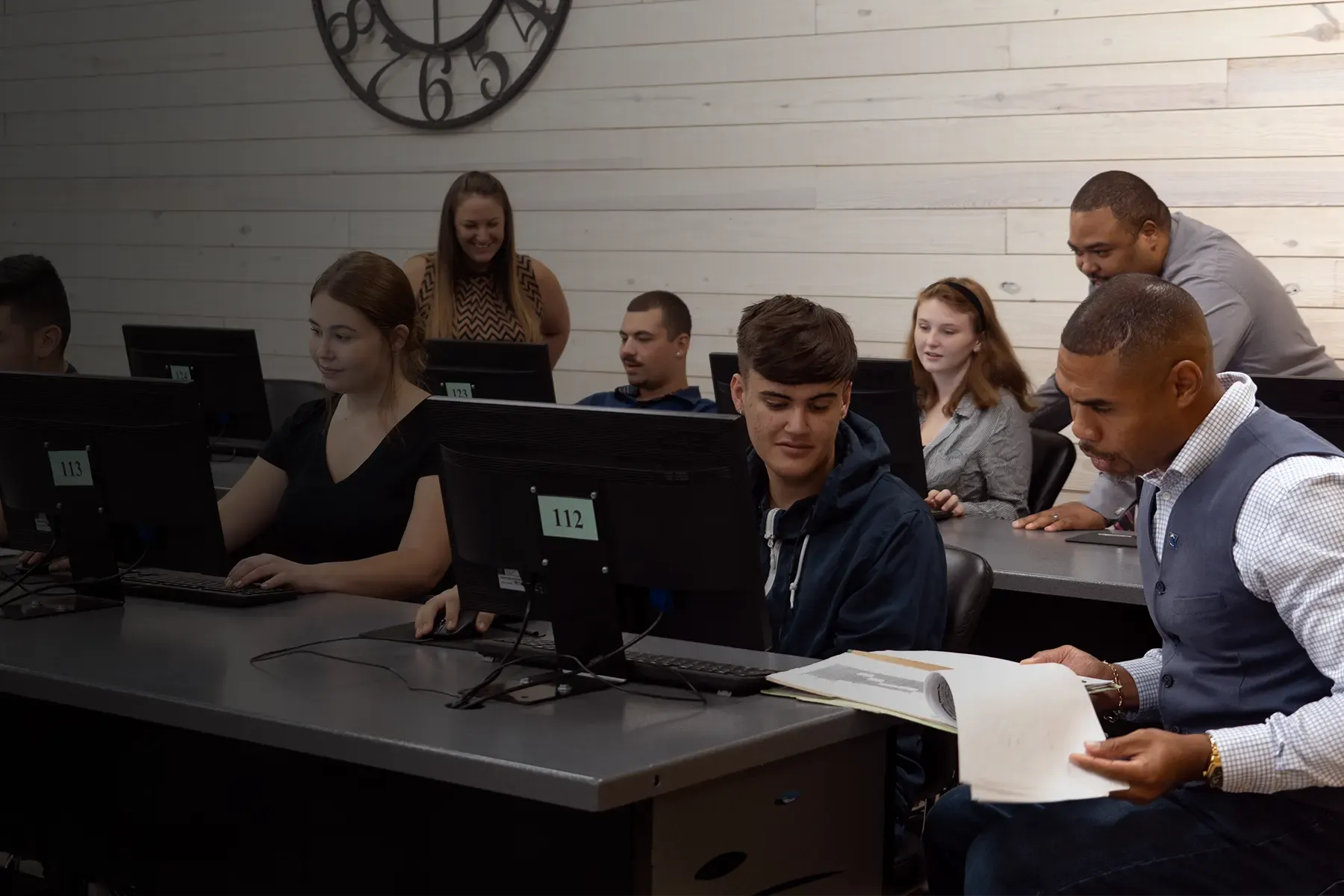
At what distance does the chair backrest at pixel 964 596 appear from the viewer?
2.27 m

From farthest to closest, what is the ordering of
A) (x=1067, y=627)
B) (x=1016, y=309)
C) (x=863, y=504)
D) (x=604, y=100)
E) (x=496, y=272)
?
(x=604, y=100) < (x=496, y=272) < (x=1016, y=309) < (x=1067, y=627) < (x=863, y=504)

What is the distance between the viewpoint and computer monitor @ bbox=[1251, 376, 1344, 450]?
2.88m

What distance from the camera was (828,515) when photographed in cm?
218

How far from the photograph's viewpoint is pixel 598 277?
204 inches

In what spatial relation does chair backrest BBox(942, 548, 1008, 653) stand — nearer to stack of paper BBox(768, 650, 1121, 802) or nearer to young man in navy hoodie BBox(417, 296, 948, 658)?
young man in navy hoodie BBox(417, 296, 948, 658)

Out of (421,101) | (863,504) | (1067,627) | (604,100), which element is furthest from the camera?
(421,101)

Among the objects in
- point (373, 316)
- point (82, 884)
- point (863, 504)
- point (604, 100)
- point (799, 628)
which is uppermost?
point (604, 100)

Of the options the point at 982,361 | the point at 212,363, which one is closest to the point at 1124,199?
the point at 982,361

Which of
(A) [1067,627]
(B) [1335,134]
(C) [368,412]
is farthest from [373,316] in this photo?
(B) [1335,134]

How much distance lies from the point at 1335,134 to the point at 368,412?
8.53 ft

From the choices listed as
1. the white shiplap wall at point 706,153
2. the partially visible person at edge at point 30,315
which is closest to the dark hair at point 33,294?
the partially visible person at edge at point 30,315

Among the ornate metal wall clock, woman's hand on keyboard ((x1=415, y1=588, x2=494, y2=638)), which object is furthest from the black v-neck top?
the ornate metal wall clock

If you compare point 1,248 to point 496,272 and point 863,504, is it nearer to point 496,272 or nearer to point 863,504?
point 496,272

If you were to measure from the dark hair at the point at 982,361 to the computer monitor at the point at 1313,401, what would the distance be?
97 cm
